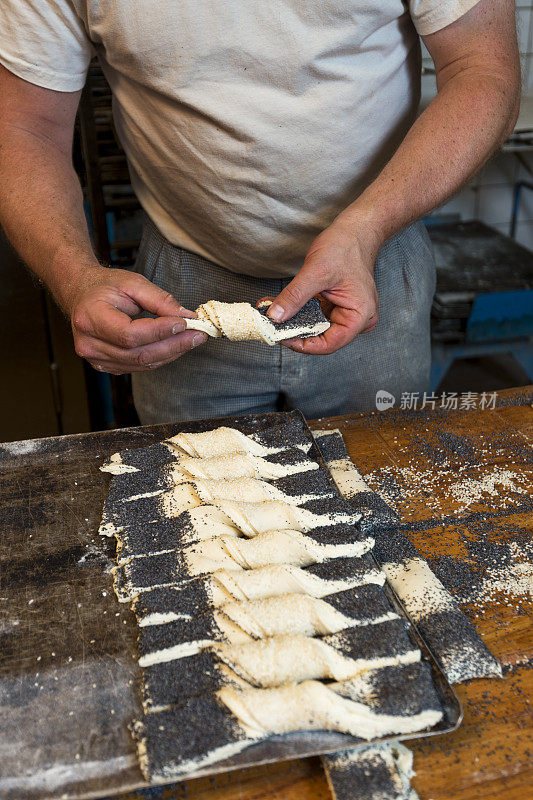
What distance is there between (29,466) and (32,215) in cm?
52

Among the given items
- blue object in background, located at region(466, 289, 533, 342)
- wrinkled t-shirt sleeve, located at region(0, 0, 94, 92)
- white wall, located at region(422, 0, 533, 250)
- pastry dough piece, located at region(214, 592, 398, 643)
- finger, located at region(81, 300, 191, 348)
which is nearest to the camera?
pastry dough piece, located at region(214, 592, 398, 643)

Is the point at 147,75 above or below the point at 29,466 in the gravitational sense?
above

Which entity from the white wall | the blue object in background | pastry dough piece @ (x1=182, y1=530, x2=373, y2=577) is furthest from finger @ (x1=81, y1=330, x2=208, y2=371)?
the white wall

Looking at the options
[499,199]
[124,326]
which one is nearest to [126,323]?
[124,326]

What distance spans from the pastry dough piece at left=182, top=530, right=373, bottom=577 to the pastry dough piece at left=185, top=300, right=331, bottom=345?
353 mm

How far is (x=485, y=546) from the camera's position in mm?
1148

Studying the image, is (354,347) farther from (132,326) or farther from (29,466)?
(29,466)

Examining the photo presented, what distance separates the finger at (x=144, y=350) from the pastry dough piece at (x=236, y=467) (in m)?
0.20

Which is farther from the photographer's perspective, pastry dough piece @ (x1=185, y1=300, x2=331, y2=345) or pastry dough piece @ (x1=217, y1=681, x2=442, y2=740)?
pastry dough piece @ (x1=185, y1=300, x2=331, y2=345)

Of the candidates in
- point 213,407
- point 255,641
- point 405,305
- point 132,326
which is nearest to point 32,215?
point 132,326

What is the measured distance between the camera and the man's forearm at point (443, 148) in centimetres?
135

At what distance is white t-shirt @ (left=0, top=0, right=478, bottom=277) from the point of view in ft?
4.21

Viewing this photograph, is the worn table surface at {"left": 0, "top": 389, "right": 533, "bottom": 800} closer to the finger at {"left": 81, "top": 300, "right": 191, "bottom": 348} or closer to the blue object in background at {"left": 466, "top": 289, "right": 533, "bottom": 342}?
the finger at {"left": 81, "top": 300, "right": 191, "bottom": 348}

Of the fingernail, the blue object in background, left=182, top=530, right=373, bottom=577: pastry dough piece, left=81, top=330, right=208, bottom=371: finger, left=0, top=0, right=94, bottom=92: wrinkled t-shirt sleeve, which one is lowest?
the blue object in background
